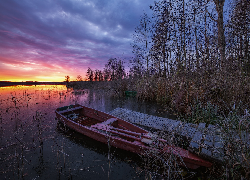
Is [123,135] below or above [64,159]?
above

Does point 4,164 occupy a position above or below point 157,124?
below

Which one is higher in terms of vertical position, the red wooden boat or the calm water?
the red wooden boat

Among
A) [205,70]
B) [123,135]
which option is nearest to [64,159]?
[123,135]

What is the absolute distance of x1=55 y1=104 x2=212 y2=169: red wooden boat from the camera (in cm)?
333

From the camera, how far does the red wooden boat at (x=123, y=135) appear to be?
333cm

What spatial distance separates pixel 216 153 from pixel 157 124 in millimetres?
3221

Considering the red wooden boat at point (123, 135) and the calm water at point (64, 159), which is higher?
the red wooden boat at point (123, 135)

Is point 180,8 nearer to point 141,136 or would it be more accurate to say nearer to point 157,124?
point 157,124

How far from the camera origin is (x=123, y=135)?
4.98 meters

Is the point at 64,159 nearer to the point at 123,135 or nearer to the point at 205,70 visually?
the point at 123,135

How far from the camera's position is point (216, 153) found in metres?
3.24

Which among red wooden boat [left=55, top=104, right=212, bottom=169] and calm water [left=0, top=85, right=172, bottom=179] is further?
calm water [left=0, top=85, right=172, bottom=179]

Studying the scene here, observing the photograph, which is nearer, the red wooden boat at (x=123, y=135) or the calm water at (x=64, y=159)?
the red wooden boat at (x=123, y=135)

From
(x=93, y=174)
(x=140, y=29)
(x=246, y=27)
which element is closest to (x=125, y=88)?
(x=140, y=29)
